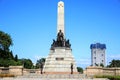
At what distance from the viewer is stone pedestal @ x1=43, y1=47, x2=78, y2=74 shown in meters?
51.8

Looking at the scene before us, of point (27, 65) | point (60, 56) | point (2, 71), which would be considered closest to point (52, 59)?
point (60, 56)

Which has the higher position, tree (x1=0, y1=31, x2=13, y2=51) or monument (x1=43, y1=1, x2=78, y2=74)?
tree (x1=0, y1=31, x2=13, y2=51)

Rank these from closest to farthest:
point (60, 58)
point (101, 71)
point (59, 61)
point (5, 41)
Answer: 1. point (101, 71)
2. point (59, 61)
3. point (60, 58)
4. point (5, 41)

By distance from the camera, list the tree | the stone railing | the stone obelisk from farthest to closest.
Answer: the tree, the stone obelisk, the stone railing

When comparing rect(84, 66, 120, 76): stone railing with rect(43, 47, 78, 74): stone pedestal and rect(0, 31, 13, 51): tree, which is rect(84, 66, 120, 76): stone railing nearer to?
rect(43, 47, 78, 74): stone pedestal

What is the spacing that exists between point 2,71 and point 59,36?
1472 cm

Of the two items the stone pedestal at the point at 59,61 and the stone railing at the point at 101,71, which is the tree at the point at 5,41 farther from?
the stone railing at the point at 101,71

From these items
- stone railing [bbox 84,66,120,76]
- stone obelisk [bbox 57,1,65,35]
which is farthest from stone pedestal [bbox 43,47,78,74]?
stone railing [bbox 84,66,120,76]

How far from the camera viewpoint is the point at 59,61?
2078 inches

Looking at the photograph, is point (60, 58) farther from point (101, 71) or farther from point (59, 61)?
point (101, 71)

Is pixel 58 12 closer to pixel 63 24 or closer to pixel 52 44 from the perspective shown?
pixel 63 24

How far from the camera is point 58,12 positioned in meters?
57.9

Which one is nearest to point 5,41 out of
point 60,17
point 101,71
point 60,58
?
point 60,17

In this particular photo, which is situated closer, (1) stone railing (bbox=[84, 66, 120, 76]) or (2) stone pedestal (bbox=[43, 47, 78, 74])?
(1) stone railing (bbox=[84, 66, 120, 76])
